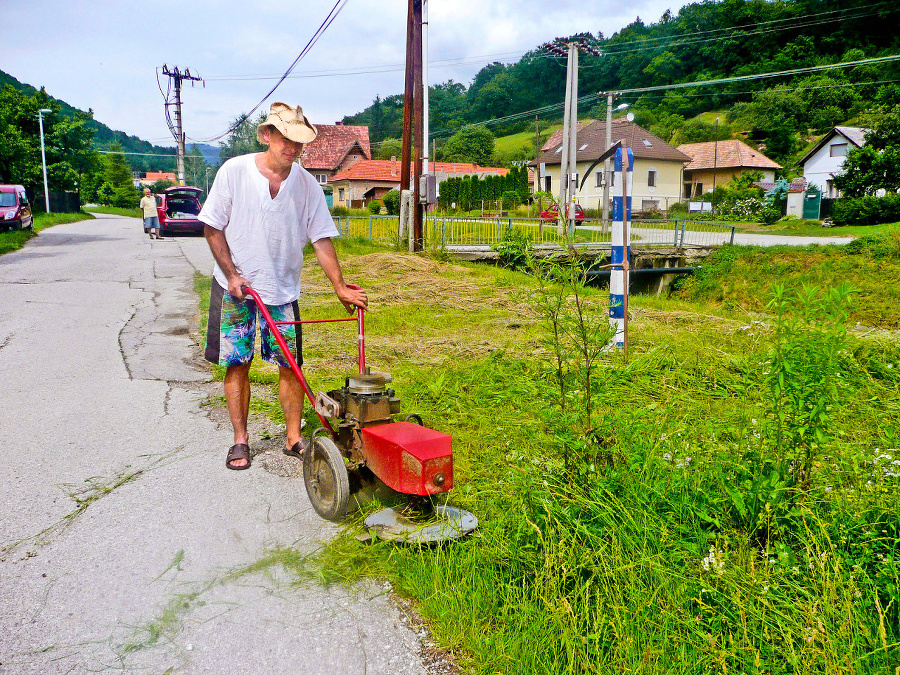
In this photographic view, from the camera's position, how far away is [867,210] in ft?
110

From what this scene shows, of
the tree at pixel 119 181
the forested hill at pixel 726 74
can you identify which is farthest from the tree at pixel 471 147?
the tree at pixel 119 181

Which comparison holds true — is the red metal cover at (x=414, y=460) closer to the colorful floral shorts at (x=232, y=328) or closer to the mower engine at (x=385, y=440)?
→ the mower engine at (x=385, y=440)

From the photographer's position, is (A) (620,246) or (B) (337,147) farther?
(B) (337,147)

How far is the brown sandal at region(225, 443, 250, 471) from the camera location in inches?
161

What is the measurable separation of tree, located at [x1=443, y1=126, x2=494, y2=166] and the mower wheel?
90.0m

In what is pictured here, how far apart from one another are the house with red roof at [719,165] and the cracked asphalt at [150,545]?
64029mm

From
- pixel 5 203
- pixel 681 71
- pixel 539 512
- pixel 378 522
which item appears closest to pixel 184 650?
pixel 378 522

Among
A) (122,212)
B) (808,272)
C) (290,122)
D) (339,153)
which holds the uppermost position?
(339,153)

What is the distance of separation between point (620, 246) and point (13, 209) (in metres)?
25.8

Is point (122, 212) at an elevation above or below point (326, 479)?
above

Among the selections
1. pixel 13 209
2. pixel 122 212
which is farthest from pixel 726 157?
pixel 13 209

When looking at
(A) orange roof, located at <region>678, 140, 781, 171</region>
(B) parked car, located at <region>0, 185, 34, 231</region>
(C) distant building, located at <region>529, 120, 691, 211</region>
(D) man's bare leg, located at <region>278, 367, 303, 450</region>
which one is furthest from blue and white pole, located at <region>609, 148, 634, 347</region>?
(A) orange roof, located at <region>678, 140, 781, 171</region>

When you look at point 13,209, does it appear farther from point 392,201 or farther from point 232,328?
point 392,201

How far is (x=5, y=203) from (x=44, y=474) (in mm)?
25971
